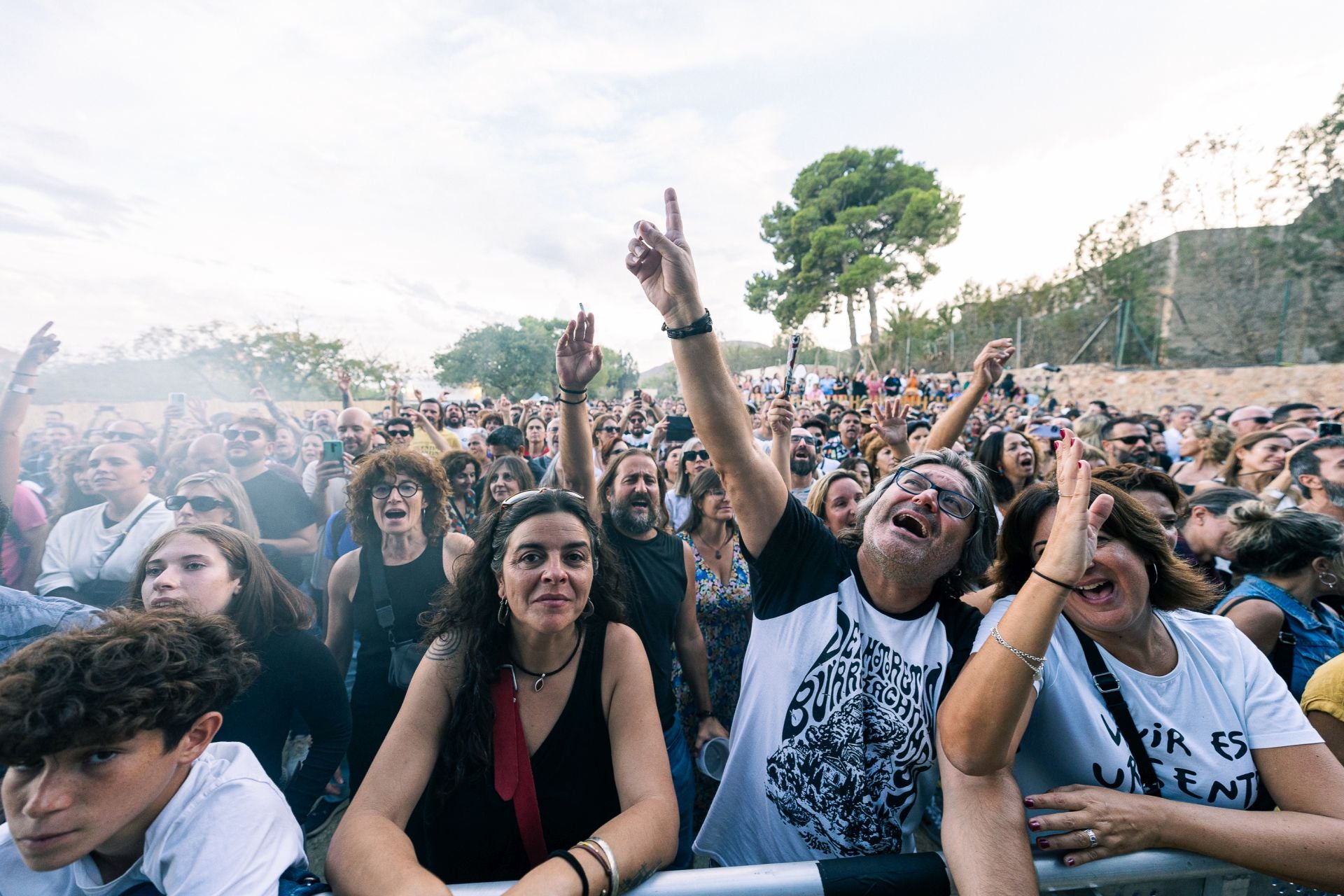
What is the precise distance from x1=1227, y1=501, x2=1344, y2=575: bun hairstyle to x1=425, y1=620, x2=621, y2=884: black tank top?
2630 millimetres

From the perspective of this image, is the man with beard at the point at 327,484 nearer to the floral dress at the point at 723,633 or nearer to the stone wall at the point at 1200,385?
the floral dress at the point at 723,633

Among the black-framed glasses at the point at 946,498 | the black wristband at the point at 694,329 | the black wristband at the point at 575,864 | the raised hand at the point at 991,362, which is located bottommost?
the black wristband at the point at 575,864

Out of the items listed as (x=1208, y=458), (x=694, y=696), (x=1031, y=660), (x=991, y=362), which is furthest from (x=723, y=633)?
(x=1208, y=458)

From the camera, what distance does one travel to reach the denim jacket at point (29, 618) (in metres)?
1.95

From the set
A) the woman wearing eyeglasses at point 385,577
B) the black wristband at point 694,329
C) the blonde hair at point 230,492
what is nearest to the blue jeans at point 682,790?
the woman wearing eyeglasses at point 385,577

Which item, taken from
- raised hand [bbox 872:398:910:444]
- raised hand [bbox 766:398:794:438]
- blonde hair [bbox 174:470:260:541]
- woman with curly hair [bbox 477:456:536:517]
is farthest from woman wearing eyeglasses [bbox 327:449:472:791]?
raised hand [bbox 872:398:910:444]

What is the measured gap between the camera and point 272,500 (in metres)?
4.16

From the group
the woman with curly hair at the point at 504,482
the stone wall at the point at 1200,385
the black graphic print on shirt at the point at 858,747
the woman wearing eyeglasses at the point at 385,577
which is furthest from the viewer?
the stone wall at the point at 1200,385

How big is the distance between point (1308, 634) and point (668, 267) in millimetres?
2713

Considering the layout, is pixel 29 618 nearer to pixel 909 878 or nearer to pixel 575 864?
pixel 575 864

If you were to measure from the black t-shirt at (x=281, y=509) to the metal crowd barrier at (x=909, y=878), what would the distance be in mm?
3469

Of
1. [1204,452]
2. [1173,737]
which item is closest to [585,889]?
[1173,737]

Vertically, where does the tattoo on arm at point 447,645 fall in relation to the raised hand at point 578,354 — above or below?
below

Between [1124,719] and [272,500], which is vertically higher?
[272,500]
